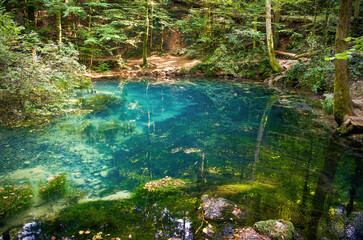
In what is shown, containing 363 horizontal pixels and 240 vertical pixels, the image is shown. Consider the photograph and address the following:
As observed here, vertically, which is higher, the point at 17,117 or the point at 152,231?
the point at 17,117

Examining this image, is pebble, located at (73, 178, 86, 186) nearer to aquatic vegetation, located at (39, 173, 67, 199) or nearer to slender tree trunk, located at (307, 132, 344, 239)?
aquatic vegetation, located at (39, 173, 67, 199)

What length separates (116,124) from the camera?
800 cm

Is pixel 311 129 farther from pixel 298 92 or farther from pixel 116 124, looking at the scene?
pixel 116 124

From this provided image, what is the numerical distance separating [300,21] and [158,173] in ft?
69.5

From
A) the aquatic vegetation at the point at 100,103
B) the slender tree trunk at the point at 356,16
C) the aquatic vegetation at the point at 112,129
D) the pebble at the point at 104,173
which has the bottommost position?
the pebble at the point at 104,173

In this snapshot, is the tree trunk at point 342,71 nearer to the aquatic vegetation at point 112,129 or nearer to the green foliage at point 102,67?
the aquatic vegetation at point 112,129

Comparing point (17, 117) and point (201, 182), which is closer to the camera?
point (201, 182)

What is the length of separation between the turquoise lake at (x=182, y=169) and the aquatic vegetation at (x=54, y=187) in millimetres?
149

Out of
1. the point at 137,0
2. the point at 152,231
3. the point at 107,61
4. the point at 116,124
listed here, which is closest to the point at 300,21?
the point at 137,0

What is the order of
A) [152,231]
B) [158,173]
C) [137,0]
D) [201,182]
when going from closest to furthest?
[152,231] < [201,182] < [158,173] < [137,0]

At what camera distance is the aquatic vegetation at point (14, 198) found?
11.3 ft

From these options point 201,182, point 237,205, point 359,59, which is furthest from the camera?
point 359,59

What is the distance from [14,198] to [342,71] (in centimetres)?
878

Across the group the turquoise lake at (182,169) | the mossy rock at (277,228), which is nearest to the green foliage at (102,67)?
the turquoise lake at (182,169)
